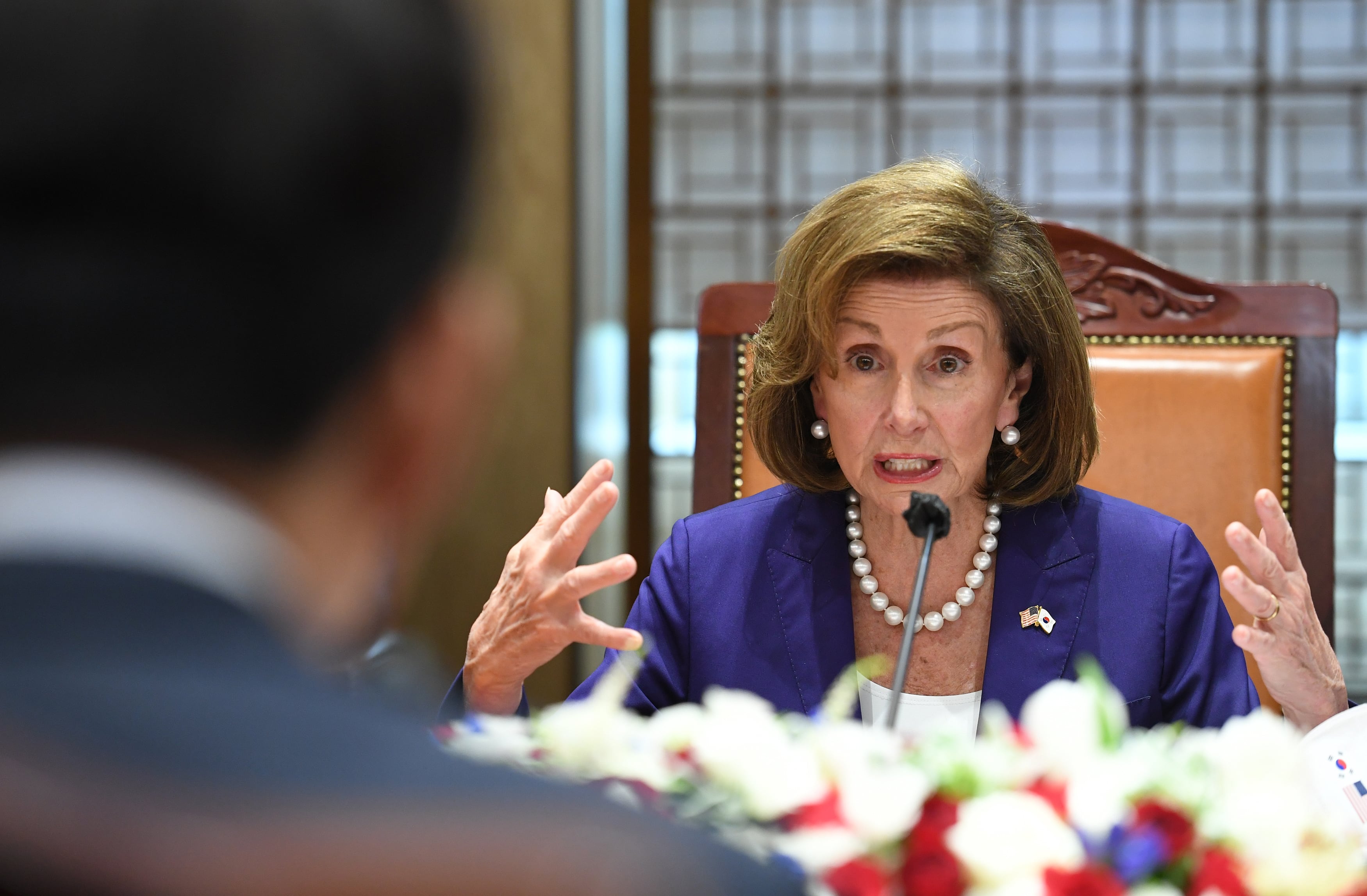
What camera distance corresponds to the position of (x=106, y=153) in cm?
34

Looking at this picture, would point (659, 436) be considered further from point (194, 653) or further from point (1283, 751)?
point (194, 653)

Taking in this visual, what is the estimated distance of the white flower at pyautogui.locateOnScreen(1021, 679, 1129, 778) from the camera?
60 cm

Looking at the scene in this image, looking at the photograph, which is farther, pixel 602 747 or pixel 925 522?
pixel 925 522

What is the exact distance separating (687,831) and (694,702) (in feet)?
3.93

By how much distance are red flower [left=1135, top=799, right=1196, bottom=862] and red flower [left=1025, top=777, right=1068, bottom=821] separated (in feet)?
0.11

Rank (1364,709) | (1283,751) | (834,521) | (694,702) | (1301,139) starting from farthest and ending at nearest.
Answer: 1. (1301,139)
2. (834,521)
3. (694,702)
4. (1364,709)
5. (1283,751)

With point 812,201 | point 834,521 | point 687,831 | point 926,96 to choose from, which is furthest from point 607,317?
point 687,831

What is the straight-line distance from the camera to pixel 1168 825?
1.84 ft

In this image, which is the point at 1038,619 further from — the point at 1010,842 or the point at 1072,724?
the point at 1010,842

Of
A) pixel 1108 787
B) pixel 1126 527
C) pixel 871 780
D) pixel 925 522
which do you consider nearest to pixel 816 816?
pixel 871 780

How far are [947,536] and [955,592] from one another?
0.17 metres

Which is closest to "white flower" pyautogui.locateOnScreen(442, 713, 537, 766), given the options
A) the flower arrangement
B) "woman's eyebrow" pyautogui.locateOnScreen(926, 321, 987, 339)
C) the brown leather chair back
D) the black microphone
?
A: the flower arrangement

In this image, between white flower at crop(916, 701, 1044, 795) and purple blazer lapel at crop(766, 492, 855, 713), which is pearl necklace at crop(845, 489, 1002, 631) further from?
white flower at crop(916, 701, 1044, 795)

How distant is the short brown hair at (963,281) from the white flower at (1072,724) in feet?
3.01
